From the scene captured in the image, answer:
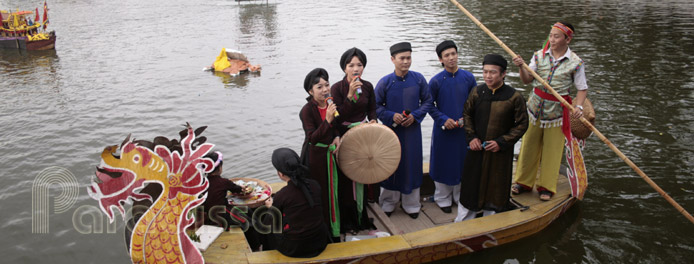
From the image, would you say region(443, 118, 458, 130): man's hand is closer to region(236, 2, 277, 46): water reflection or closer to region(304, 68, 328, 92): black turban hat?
region(304, 68, 328, 92): black turban hat

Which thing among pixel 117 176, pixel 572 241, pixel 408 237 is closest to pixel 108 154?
pixel 117 176

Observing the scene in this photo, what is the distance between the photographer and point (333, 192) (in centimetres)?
493

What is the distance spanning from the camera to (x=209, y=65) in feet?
52.5

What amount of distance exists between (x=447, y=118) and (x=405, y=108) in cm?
48

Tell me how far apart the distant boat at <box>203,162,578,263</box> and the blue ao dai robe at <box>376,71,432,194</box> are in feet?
1.50

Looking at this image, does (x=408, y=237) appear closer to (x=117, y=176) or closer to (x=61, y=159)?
(x=117, y=176)

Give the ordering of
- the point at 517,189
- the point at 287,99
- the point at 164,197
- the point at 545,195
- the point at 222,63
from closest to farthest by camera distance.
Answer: the point at 164,197 < the point at 545,195 < the point at 517,189 < the point at 287,99 < the point at 222,63

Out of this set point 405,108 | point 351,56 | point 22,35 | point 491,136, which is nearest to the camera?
point 351,56

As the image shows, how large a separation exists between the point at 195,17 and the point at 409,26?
45.5 feet

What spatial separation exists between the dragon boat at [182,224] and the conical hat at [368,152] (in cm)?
67

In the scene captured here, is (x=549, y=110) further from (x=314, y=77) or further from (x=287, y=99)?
(x=287, y=99)

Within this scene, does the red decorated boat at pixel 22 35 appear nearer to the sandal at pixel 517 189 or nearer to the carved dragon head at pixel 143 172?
the carved dragon head at pixel 143 172

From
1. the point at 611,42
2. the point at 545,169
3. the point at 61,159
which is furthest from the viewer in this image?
the point at 611,42

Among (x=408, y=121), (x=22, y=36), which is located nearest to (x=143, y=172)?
(x=408, y=121)
